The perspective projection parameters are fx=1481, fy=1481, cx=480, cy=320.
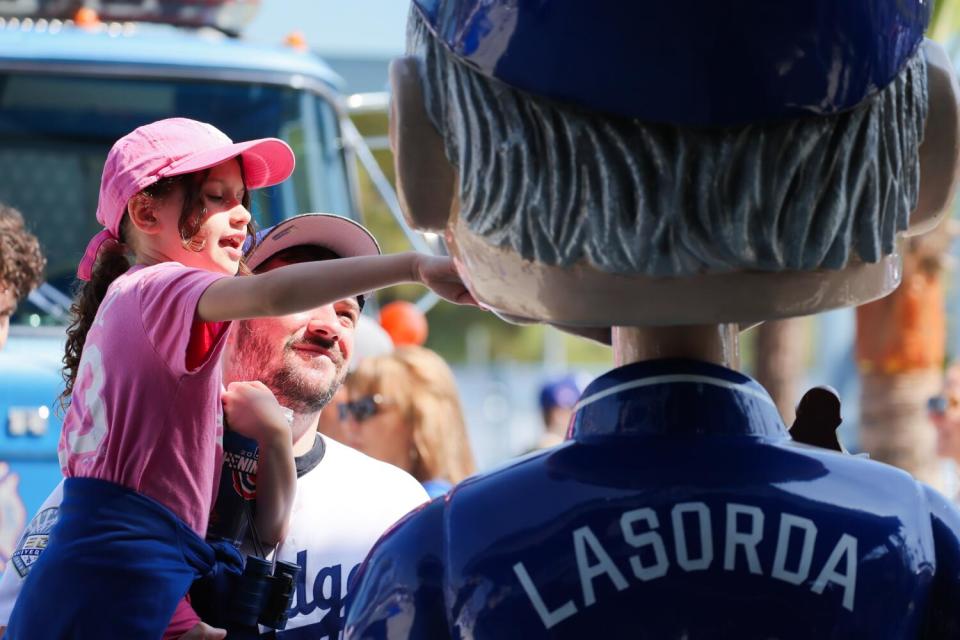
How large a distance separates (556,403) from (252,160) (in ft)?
14.8

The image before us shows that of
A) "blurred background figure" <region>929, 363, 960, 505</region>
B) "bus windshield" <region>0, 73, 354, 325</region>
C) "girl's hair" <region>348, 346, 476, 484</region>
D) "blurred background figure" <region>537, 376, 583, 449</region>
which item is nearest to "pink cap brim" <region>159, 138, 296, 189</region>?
"girl's hair" <region>348, 346, 476, 484</region>

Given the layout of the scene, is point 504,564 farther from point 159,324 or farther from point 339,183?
point 339,183

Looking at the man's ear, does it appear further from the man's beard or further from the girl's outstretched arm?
the man's beard

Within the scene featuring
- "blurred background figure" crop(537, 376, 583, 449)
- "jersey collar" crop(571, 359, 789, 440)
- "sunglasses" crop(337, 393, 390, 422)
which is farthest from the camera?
"blurred background figure" crop(537, 376, 583, 449)

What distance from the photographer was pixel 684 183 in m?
1.52

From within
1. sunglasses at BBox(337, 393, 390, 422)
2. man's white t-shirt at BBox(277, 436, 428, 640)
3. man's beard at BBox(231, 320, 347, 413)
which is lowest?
sunglasses at BBox(337, 393, 390, 422)

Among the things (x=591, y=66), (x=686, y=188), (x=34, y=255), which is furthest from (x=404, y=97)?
(x=34, y=255)

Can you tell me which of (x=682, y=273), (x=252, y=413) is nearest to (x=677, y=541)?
(x=682, y=273)

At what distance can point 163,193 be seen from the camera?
2312 millimetres

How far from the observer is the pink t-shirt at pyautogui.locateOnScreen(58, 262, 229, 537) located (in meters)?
2.02

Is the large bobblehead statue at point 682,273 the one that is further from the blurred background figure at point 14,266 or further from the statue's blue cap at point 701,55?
the blurred background figure at point 14,266

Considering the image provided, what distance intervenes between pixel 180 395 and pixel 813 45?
1012mm

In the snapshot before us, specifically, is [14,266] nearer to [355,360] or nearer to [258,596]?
[355,360]

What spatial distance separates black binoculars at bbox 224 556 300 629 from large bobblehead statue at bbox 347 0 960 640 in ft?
2.02
